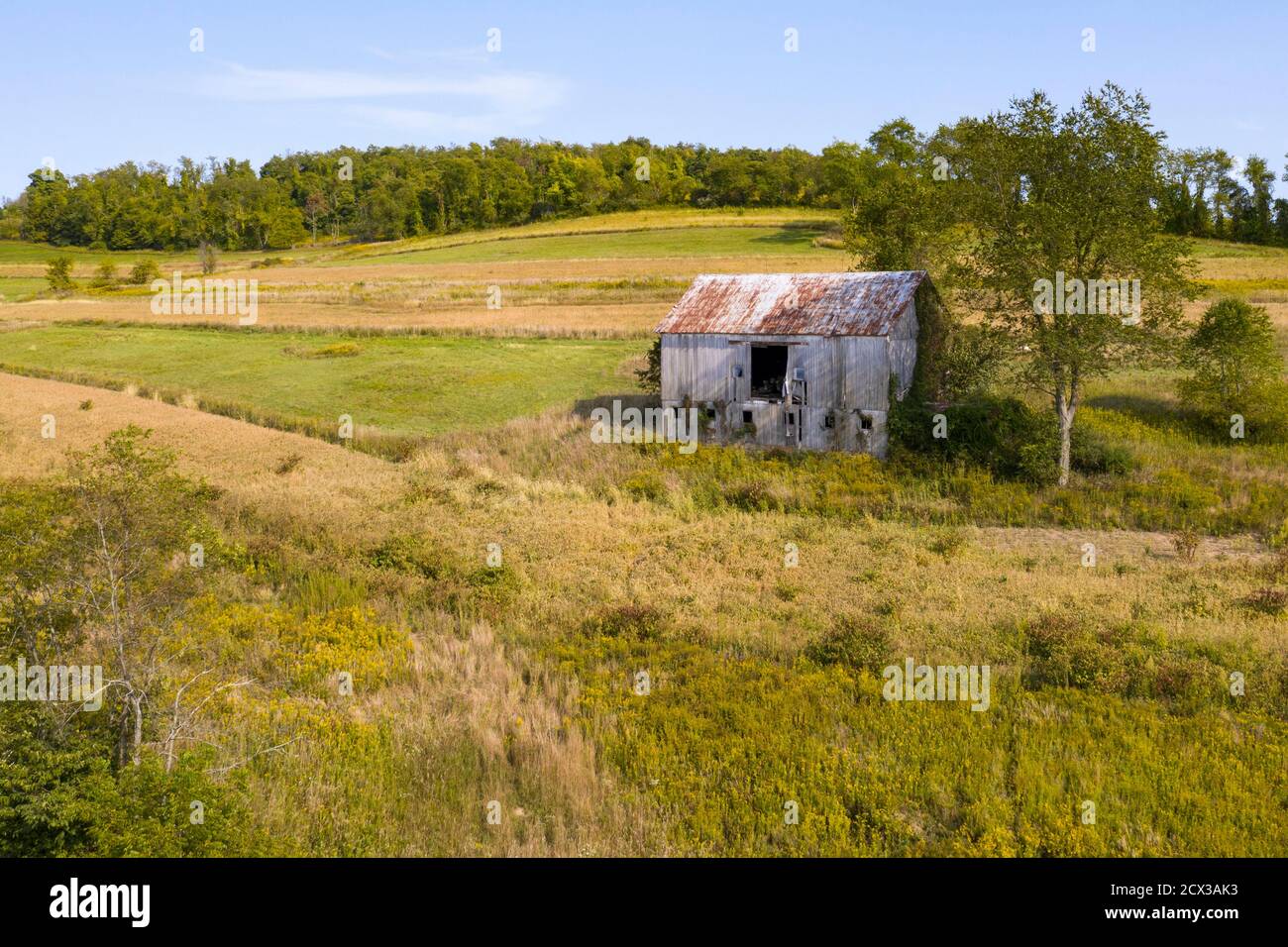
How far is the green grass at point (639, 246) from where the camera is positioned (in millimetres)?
87438

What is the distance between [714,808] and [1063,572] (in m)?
11.2

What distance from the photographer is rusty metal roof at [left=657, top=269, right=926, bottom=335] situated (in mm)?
28359

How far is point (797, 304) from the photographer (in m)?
29.9

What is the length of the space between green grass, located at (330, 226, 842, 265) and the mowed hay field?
55.5 m

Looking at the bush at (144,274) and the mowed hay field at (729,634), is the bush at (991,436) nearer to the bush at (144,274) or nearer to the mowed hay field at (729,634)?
the mowed hay field at (729,634)

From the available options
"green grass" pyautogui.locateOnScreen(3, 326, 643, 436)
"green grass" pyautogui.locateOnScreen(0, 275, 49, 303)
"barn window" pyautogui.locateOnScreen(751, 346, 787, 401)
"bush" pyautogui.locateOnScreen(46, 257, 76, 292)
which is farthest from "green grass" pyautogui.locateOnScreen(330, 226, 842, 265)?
"barn window" pyautogui.locateOnScreen(751, 346, 787, 401)

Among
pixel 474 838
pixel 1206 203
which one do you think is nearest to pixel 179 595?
pixel 474 838

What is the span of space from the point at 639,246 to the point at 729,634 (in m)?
82.5

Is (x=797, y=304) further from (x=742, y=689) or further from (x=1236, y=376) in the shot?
(x=742, y=689)

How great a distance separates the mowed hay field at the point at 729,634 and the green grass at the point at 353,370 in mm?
1446

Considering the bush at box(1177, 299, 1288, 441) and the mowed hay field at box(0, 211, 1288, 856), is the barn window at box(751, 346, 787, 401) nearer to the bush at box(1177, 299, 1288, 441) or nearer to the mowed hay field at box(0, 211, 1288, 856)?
the mowed hay field at box(0, 211, 1288, 856)

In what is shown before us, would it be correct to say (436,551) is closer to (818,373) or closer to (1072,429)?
(818,373)

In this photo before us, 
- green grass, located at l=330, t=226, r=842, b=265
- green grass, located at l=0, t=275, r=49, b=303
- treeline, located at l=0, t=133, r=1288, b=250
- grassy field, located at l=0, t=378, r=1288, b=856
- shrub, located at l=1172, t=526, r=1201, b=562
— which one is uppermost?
treeline, located at l=0, t=133, r=1288, b=250

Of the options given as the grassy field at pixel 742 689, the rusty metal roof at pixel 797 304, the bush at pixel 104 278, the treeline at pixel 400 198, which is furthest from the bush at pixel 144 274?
the grassy field at pixel 742 689
